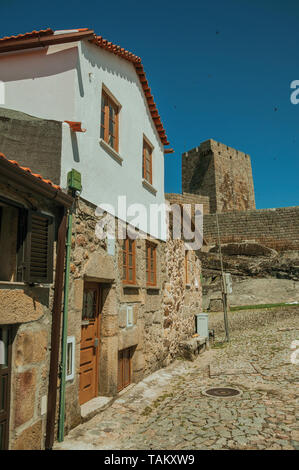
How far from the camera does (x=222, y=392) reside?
634 cm

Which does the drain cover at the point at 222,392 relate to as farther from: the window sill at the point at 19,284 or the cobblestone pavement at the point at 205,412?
the window sill at the point at 19,284

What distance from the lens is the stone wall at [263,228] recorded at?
92.4 feet

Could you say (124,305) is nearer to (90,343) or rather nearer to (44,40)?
(90,343)

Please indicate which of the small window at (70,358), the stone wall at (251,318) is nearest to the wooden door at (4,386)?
the small window at (70,358)

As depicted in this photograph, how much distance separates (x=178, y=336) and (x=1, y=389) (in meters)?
6.92

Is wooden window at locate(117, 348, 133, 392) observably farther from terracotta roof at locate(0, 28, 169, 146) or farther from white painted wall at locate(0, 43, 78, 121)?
terracotta roof at locate(0, 28, 169, 146)

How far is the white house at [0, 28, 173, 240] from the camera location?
17.8ft

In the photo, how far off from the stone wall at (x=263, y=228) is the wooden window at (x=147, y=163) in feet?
67.4

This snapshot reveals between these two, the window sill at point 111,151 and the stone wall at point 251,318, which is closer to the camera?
the window sill at point 111,151

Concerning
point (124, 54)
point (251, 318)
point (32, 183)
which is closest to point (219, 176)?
point (251, 318)

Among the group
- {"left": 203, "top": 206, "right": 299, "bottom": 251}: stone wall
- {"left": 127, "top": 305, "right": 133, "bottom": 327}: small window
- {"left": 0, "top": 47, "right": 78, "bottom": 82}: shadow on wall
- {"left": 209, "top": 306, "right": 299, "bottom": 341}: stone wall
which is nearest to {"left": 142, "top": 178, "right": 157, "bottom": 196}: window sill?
{"left": 127, "top": 305, "right": 133, "bottom": 327}: small window

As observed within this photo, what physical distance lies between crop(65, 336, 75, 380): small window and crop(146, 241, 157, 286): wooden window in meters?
3.48

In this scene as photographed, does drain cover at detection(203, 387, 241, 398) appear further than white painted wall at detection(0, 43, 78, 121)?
Yes

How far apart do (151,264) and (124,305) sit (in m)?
2.02
